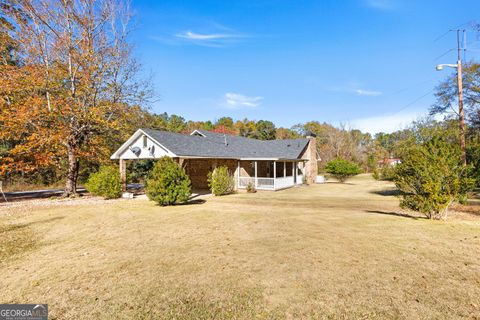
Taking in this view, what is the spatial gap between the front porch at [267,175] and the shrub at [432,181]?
1119 centimetres

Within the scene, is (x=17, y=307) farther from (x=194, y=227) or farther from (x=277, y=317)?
(x=194, y=227)

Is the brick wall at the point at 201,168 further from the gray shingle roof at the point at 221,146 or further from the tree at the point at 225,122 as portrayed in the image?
the tree at the point at 225,122

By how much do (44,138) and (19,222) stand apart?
776cm

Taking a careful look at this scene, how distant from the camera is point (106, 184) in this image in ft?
52.3

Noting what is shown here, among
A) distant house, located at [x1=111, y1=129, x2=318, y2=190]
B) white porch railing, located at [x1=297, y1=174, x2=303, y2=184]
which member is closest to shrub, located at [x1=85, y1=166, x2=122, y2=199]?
distant house, located at [x1=111, y1=129, x2=318, y2=190]

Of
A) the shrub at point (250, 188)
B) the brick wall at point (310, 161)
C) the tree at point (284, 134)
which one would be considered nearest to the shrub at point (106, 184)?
the shrub at point (250, 188)

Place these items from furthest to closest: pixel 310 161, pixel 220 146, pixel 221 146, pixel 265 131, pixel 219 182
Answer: pixel 265 131 < pixel 310 161 < pixel 221 146 < pixel 220 146 < pixel 219 182

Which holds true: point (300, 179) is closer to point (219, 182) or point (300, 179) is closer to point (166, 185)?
point (219, 182)

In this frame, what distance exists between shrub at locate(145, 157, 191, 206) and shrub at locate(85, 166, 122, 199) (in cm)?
461

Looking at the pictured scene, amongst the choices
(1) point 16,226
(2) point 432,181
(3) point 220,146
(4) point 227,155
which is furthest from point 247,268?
(3) point 220,146

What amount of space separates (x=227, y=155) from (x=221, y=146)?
7.08 feet

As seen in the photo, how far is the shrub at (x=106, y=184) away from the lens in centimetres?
1588

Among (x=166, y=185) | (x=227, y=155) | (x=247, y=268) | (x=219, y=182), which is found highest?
(x=227, y=155)

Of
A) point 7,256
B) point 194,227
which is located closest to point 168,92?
point 194,227
